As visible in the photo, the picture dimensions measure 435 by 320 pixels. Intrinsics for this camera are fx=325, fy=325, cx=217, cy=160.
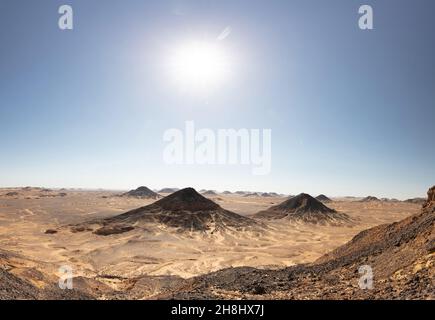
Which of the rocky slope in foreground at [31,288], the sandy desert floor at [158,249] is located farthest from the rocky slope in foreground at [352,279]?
the sandy desert floor at [158,249]

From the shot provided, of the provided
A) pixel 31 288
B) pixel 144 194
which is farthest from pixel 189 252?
pixel 144 194

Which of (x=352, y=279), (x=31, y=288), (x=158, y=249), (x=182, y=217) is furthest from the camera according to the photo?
(x=182, y=217)

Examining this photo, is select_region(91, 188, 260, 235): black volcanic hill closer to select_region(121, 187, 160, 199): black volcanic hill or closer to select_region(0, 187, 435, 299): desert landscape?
select_region(0, 187, 435, 299): desert landscape

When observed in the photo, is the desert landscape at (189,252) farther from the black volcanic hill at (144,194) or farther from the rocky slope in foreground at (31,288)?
the black volcanic hill at (144,194)

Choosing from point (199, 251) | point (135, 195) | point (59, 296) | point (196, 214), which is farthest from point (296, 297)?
point (135, 195)

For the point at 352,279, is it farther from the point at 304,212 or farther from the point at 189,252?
the point at 304,212

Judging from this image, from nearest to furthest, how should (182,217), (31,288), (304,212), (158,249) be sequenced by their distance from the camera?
(31,288) < (158,249) < (182,217) < (304,212)
